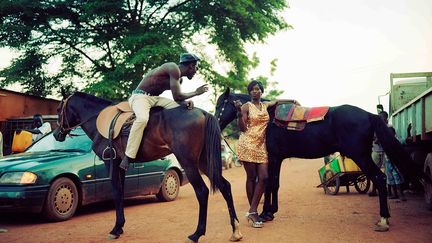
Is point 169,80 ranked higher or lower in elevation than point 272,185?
higher

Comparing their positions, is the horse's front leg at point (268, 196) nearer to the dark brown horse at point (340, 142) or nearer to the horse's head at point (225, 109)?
the dark brown horse at point (340, 142)

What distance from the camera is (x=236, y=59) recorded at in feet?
70.8

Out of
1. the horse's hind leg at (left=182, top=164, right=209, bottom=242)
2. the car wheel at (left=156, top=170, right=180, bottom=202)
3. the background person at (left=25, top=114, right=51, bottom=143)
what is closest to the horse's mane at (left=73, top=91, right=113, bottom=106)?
the horse's hind leg at (left=182, top=164, right=209, bottom=242)

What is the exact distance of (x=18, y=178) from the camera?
6715mm

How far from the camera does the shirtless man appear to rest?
5781 millimetres

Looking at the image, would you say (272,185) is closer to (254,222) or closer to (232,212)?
(254,222)

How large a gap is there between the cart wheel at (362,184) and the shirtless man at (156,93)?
636 cm

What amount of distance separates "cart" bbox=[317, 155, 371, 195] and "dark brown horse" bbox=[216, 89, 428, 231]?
362 cm

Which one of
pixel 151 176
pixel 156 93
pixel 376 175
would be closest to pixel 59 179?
pixel 151 176

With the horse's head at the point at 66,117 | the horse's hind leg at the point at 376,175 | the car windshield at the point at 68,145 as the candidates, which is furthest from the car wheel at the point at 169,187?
the horse's hind leg at the point at 376,175

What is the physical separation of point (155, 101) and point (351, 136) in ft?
10.2

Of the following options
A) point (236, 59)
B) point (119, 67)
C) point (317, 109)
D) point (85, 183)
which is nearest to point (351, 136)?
point (317, 109)

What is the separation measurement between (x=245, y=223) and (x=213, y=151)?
1741 mm

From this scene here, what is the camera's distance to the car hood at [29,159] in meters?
6.89
